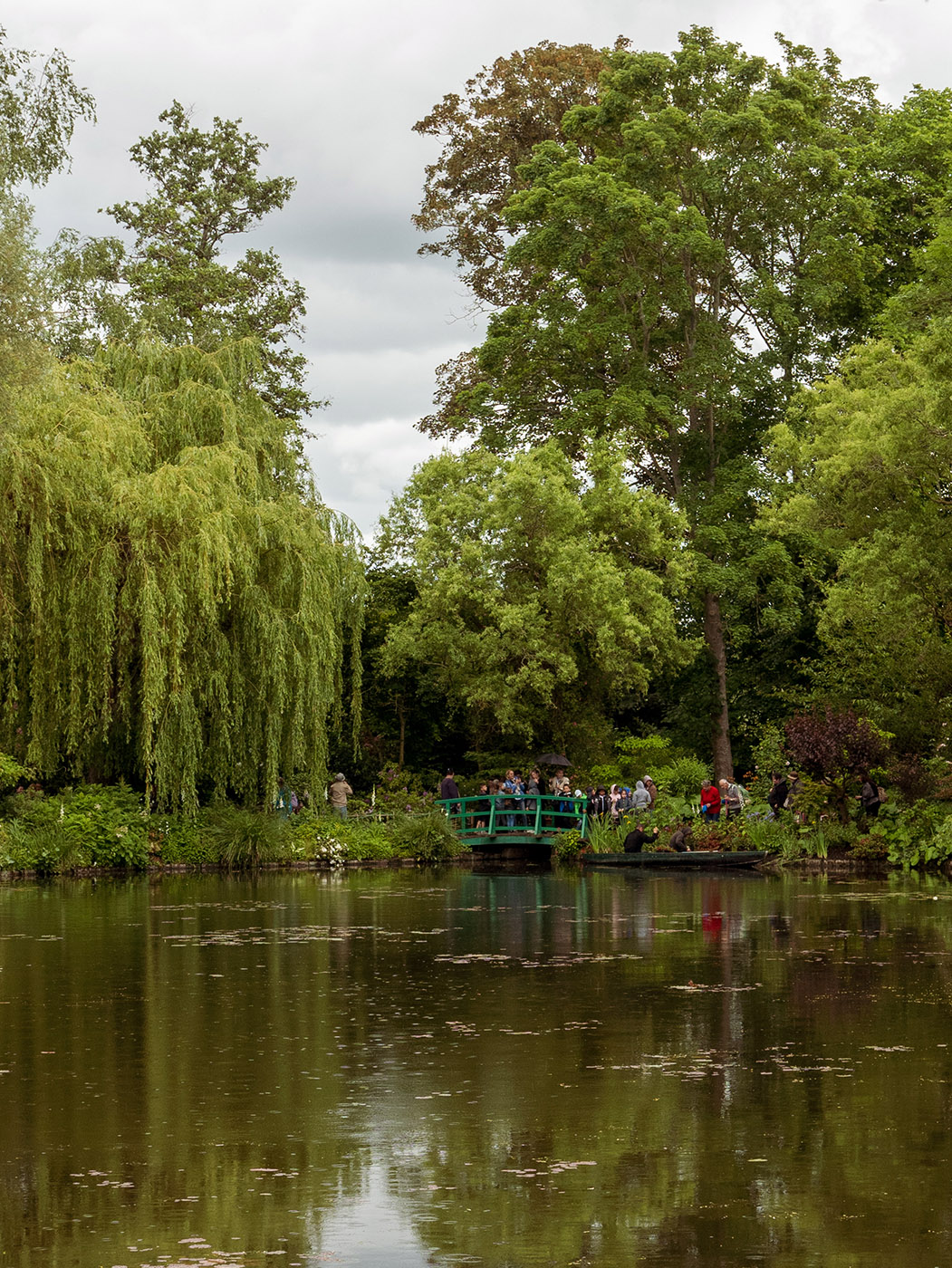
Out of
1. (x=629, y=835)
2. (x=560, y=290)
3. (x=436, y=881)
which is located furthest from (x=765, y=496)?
(x=436, y=881)

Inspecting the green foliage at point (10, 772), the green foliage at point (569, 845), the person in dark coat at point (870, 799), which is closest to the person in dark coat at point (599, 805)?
the green foliage at point (569, 845)

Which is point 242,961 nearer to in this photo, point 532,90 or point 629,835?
point 629,835

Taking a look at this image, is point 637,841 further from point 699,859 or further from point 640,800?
point 640,800

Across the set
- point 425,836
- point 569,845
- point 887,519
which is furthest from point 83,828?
point 887,519

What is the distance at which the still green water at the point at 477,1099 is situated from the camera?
5.99 m

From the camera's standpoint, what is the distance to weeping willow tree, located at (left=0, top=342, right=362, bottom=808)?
87.8ft

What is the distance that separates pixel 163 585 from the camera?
27391 millimetres

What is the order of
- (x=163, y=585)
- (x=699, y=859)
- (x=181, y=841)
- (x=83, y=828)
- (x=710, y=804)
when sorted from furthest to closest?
(x=710, y=804) < (x=699, y=859) < (x=181, y=841) < (x=83, y=828) < (x=163, y=585)

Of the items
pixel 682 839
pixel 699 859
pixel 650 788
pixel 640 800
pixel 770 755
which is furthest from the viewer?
pixel 770 755

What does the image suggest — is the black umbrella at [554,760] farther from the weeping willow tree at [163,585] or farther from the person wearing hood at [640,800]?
the weeping willow tree at [163,585]

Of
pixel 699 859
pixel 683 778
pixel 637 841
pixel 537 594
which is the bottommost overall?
pixel 699 859

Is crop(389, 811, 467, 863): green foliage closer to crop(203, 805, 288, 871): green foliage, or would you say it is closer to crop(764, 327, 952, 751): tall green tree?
crop(203, 805, 288, 871): green foliage

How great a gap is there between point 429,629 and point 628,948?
939 inches

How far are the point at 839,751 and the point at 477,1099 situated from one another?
23263mm
